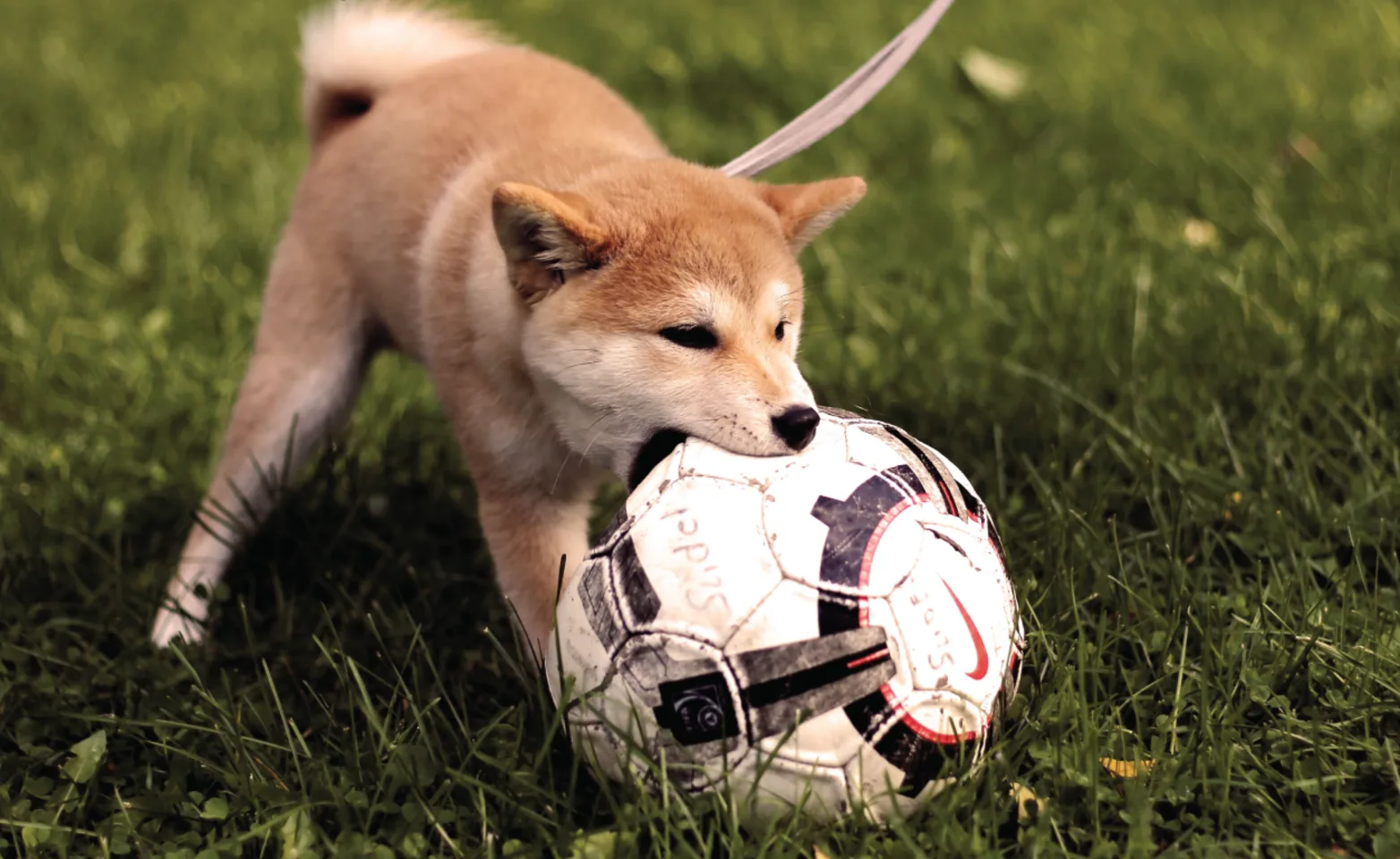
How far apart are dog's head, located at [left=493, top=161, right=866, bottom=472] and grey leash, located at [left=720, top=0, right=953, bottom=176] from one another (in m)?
0.30

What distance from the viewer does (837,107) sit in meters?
2.91

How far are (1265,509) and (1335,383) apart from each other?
23.1 inches

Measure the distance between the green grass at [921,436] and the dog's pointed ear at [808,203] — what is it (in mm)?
743

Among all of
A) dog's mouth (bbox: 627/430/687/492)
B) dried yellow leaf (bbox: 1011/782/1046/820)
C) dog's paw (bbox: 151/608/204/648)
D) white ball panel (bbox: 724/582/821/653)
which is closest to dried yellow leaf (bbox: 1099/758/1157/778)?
dried yellow leaf (bbox: 1011/782/1046/820)

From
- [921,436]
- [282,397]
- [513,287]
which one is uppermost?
[513,287]

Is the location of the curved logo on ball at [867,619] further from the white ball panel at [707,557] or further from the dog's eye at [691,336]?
the dog's eye at [691,336]

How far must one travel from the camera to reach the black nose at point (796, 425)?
7.20ft

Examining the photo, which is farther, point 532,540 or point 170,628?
point 170,628

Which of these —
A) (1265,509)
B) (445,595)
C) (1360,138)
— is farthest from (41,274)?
(1360,138)

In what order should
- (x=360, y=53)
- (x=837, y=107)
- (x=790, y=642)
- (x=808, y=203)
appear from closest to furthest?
1. (x=790, y=642)
2. (x=808, y=203)
3. (x=837, y=107)
4. (x=360, y=53)

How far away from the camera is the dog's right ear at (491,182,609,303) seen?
234 cm

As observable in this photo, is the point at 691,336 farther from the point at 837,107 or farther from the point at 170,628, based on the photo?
the point at 170,628

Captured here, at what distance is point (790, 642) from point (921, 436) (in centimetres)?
152

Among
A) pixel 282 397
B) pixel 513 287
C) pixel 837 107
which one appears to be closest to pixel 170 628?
pixel 282 397
